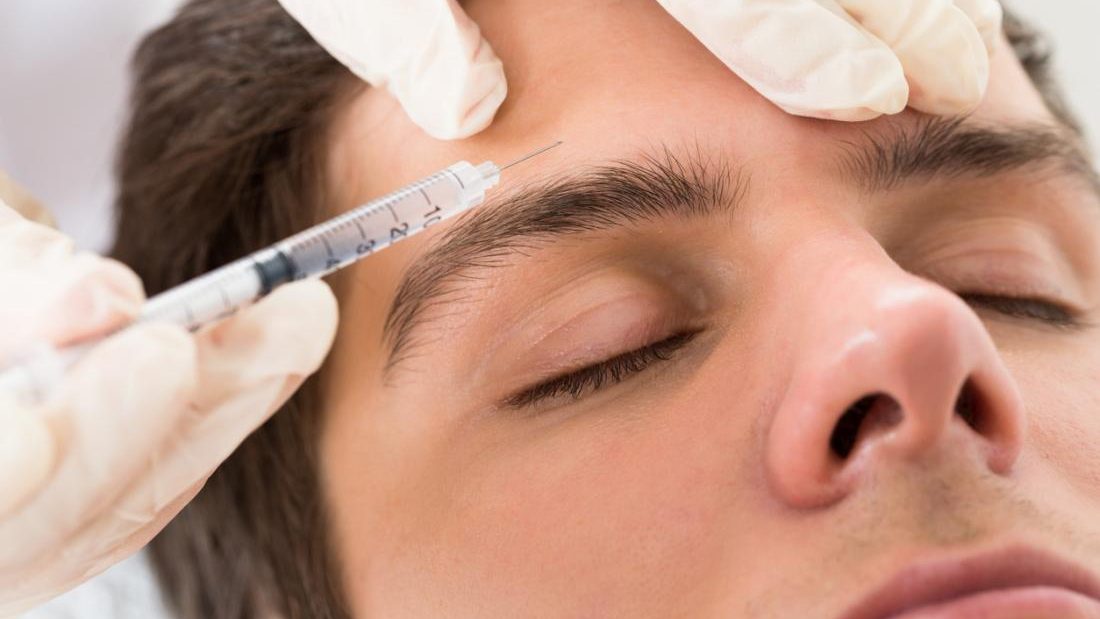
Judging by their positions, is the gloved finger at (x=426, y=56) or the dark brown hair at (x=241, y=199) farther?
the dark brown hair at (x=241, y=199)

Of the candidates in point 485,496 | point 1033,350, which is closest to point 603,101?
point 485,496

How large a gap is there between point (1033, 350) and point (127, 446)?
0.85m

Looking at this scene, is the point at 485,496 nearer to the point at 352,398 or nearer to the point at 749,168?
the point at 352,398

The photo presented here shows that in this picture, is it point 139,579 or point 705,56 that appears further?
point 139,579

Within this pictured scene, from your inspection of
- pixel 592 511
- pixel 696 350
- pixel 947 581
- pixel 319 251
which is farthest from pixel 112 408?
pixel 947 581

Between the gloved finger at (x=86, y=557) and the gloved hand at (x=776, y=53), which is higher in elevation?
the gloved hand at (x=776, y=53)

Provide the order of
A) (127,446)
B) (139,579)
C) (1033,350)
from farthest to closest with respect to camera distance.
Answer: (139,579), (1033,350), (127,446)

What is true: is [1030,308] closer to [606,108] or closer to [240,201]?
[606,108]

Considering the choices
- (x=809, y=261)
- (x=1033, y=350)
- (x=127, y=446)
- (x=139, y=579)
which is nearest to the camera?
(x=127, y=446)

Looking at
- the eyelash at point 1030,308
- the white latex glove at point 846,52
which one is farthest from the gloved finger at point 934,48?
the eyelash at point 1030,308

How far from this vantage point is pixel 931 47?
3.09 ft

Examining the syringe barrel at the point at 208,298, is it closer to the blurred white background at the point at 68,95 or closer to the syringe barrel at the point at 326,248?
the syringe barrel at the point at 326,248

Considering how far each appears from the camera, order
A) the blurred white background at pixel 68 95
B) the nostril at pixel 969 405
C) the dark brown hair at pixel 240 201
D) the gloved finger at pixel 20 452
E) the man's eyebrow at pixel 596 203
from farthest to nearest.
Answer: the blurred white background at pixel 68 95 < the dark brown hair at pixel 240 201 < the man's eyebrow at pixel 596 203 < the nostril at pixel 969 405 < the gloved finger at pixel 20 452

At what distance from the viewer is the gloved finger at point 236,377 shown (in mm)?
747
